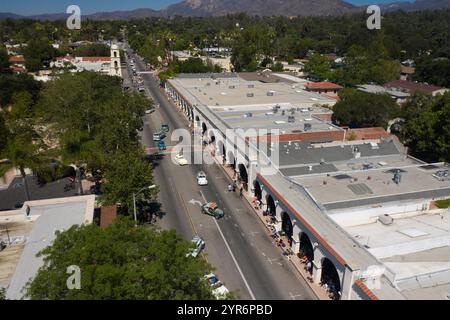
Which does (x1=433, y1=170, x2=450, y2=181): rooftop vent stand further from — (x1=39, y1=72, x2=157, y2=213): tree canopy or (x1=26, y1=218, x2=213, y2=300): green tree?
(x1=26, y1=218, x2=213, y2=300): green tree

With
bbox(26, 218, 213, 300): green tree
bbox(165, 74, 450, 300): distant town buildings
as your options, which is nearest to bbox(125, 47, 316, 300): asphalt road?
bbox(165, 74, 450, 300): distant town buildings

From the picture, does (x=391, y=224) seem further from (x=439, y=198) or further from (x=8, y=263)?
(x=8, y=263)

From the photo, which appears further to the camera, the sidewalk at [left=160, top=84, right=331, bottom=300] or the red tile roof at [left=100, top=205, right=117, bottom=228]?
the red tile roof at [left=100, top=205, right=117, bottom=228]

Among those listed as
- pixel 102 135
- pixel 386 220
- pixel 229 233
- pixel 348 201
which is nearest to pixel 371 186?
pixel 386 220

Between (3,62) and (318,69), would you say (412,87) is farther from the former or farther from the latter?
(3,62)
